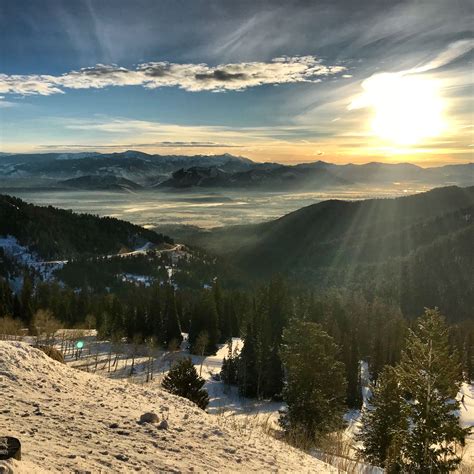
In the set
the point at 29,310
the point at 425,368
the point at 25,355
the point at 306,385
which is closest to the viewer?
the point at 25,355

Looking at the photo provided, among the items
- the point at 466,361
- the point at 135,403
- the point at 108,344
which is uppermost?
the point at 135,403

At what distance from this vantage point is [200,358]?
100812 mm

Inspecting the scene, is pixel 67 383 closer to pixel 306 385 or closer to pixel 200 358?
pixel 306 385

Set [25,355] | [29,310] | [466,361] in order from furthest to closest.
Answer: [466,361] → [29,310] → [25,355]

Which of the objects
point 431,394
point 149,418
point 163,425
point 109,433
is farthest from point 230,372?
point 109,433

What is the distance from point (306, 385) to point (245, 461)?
23.0 metres

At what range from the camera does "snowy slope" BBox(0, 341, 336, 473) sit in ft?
33.4

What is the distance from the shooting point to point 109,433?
1195 centimetres

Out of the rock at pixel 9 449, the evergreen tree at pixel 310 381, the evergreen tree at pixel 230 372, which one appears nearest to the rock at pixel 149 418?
the rock at pixel 9 449

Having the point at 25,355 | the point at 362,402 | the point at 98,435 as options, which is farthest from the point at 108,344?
the point at 98,435

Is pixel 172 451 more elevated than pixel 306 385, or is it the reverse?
pixel 172 451

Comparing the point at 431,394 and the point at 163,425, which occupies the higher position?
the point at 163,425

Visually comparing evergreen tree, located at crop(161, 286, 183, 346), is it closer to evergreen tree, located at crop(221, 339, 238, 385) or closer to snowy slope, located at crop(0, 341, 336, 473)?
evergreen tree, located at crop(221, 339, 238, 385)

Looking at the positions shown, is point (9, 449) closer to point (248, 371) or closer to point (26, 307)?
point (248, 371)
